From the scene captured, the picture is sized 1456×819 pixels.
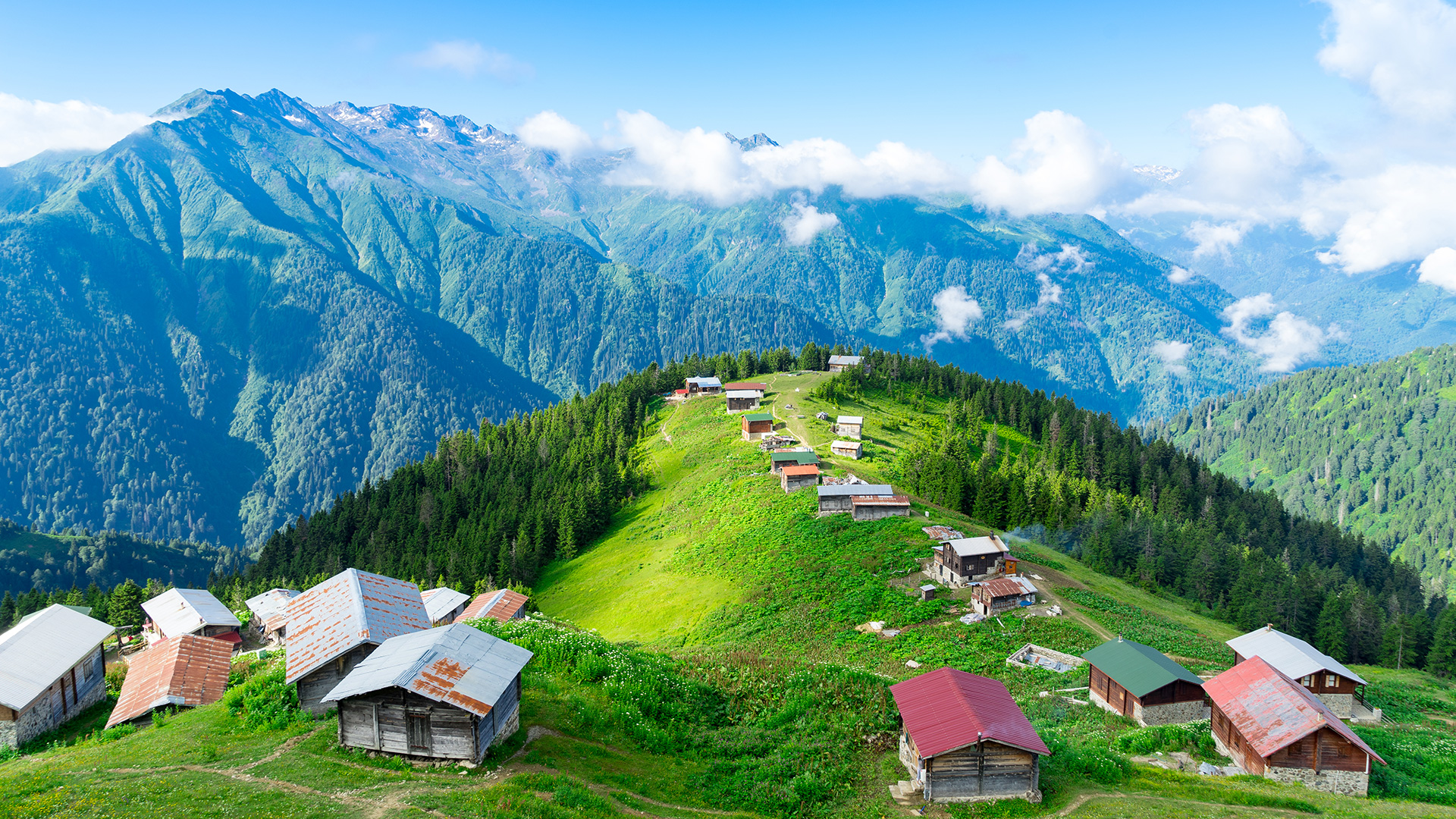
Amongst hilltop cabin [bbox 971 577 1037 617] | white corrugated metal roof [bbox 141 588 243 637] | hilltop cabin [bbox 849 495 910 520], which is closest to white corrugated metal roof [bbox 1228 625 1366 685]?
hilltop cabin [bbox 971 577 1037 617]

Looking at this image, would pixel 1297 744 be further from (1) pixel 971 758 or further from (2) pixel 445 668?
(2) pixel 445 668

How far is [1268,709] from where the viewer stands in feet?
124

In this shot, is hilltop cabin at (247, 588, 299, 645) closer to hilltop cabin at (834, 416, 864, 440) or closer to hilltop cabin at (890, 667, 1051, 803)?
hilltop cabin at (890, 667, 1051, 803)

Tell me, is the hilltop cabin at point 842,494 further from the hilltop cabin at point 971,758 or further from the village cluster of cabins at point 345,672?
the hilltop cabin at point 971,758

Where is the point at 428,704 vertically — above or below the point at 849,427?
below

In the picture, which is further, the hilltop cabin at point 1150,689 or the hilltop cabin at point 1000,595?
the hilltop cabin at point 1000,595

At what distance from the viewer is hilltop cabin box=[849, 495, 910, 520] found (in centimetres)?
8475

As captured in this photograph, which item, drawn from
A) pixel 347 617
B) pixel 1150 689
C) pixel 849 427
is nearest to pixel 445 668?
pixel 347 617

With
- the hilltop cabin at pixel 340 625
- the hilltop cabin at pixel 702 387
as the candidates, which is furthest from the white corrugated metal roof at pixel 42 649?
the hilltop cabin at pixel 702 387

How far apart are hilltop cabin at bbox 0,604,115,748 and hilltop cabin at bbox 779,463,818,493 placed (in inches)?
2692

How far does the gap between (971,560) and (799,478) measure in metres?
31.0

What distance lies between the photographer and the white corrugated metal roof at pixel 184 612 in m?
70.6

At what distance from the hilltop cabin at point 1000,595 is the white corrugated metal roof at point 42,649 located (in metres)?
62.8

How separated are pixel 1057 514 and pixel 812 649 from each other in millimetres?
62568
